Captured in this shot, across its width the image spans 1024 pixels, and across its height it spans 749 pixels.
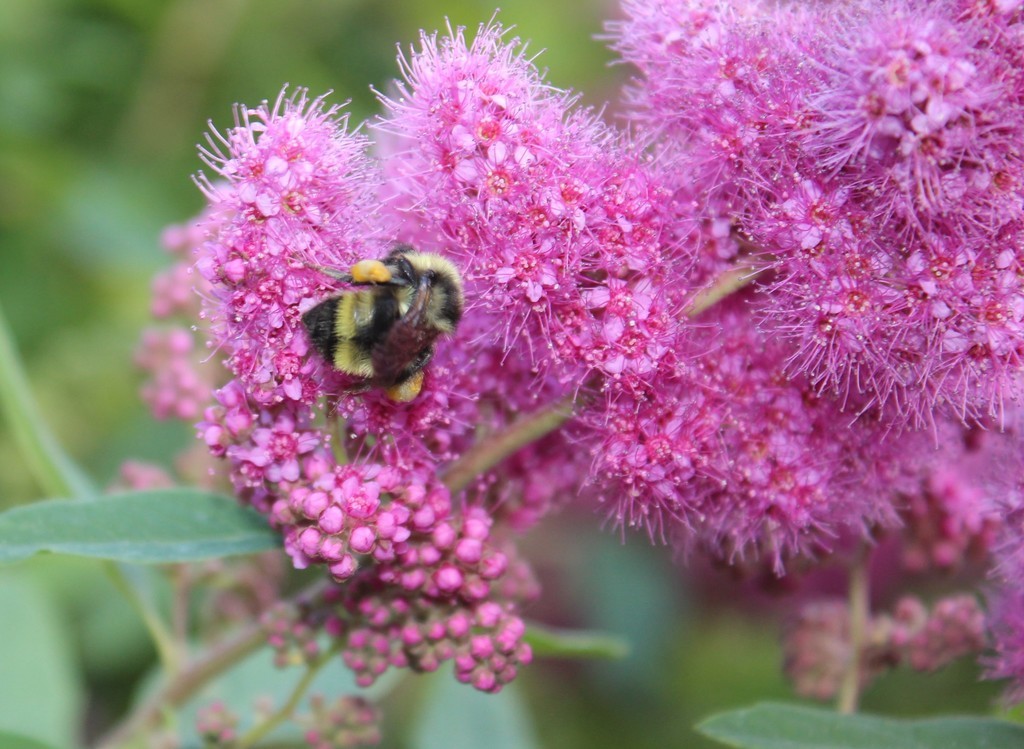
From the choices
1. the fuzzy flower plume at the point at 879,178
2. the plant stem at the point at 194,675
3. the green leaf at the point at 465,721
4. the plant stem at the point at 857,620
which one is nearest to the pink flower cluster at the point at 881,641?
the plant stem at the point at 857,620

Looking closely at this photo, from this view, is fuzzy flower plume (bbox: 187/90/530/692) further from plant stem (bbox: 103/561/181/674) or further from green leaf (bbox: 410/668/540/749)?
green leaf (bbox: 410/668/540/749)

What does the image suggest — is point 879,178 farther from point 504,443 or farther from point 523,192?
point 504,443

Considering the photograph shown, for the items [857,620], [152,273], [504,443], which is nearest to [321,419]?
[504,443]

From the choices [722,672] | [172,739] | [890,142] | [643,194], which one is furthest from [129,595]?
[722,672]

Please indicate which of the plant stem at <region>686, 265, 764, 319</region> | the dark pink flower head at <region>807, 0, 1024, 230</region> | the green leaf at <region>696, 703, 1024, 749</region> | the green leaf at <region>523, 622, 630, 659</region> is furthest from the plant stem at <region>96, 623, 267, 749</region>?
the dark pink flower head at <region>807, 0, 1024, 230</region>

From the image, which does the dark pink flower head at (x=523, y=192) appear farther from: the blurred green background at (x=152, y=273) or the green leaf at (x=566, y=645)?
the blurred green background at (x=152, y=273)

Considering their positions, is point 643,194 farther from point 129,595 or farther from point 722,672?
point 722,672
